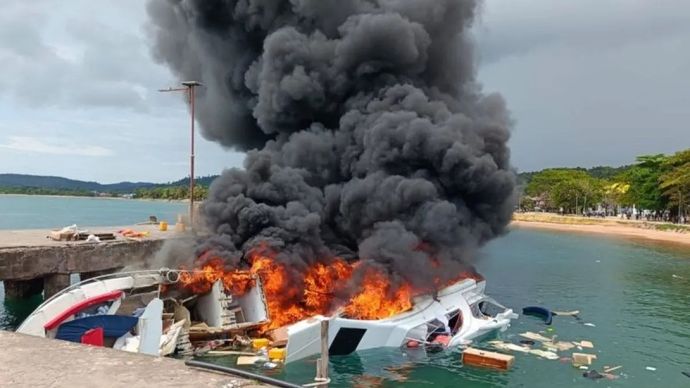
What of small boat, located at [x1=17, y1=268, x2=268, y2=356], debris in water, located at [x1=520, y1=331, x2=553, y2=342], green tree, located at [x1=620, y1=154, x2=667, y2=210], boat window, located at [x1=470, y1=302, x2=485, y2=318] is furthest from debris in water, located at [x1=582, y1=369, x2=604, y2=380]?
green tree, located at [x1=620, y1=154, x2=667, y2=210]

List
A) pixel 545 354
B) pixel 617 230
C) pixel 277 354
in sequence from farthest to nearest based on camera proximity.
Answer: pixel 617 230 → pixel 545 354 → pixel 277 354

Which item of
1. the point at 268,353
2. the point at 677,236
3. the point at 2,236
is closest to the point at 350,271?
the point at 268,353

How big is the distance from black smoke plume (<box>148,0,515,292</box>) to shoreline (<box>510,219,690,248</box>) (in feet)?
178

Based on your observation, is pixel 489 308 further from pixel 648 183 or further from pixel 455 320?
pixel 648 183

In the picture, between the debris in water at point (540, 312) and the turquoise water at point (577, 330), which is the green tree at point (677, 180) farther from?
the debris in water at point (540, 312)

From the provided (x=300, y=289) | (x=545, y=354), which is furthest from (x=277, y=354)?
(x=545, y=354)

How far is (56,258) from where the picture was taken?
2494cm

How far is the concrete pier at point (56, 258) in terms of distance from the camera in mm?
23875

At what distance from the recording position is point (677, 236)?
7938 centimetres

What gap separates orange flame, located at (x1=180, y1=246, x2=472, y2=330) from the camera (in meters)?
20.1

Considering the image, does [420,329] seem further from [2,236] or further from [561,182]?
[561,182]

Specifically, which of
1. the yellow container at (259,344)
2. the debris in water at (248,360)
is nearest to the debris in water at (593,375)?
A: the debris in water at (248,360)

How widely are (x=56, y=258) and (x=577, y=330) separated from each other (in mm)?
21457

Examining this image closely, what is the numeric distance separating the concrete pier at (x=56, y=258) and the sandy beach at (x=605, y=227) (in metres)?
64.9
